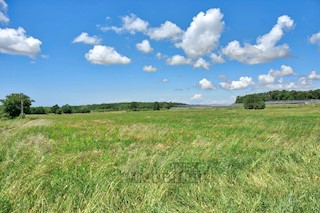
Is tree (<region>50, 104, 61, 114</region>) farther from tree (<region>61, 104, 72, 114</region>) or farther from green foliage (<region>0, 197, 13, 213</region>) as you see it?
green foliage (<region>0, 197, 13, 213</region>)

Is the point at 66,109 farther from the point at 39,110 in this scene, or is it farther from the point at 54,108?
the point at 39,110

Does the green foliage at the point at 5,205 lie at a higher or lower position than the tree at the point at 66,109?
lower

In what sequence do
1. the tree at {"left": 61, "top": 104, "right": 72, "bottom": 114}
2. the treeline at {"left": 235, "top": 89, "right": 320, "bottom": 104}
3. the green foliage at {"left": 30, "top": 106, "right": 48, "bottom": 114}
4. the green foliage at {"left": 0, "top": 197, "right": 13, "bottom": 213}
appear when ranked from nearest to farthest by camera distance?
the green foliage at {"left": 0, "top": 197, "right": 13, "bottom": 213} < the green foliage at {"left": 30, "top": 106, "right": 48, "bottom": 114} < the tree at {"left": 61, "top": 104, "right": 72, "bottom": 114} < the treeline at {"left": 235, "top": 89, "right": 320, "bottom": 104}

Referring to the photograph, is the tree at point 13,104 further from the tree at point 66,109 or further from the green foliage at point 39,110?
the tree at point 66,109

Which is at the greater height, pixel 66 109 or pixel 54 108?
pixel 54 108

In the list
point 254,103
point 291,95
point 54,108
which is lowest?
point 254,103

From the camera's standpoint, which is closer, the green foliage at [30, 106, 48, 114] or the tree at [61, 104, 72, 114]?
the green foliage at [30, 106, 48, 114]

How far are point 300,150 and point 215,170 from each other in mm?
3532

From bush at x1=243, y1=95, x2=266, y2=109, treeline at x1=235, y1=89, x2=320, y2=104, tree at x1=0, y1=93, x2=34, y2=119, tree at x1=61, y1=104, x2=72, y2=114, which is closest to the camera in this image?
tree at x1=0, y1=93, x2=34, y2=119

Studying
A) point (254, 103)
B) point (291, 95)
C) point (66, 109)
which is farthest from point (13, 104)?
point (291, 95)

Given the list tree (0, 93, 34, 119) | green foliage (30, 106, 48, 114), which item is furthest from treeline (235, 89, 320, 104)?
tree (0, 93, 34, 119)

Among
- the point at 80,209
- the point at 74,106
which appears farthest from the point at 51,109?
the point at 80,209

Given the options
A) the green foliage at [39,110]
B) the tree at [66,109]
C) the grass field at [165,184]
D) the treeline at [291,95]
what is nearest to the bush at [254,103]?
the treeline at [291,95]

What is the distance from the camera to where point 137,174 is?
6.80 metres
